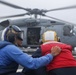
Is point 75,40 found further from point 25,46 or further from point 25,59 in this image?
point 25,59

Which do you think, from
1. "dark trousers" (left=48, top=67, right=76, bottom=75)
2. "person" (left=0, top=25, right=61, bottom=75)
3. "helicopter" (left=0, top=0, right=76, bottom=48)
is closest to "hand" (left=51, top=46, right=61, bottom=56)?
"person" (left=0, top=25, right=61, bottom=75)

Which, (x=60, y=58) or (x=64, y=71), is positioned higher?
(x=60, y=58)

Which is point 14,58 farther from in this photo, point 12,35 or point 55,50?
point 55,50

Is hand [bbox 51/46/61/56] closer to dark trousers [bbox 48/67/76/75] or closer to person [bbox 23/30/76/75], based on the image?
person [bbox 23/30/76/75]

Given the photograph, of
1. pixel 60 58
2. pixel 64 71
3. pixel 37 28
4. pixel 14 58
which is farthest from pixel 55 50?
pixel 37 28

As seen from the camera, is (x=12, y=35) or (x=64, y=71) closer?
(x=64, y=71)

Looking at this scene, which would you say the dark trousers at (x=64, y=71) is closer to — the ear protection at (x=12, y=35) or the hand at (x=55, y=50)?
the hand at (x=55, y=50)

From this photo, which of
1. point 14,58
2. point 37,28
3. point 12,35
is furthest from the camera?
point 37,28

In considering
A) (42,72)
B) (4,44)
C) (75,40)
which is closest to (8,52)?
(4,44)

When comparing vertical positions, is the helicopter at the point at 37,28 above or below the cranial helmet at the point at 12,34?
below

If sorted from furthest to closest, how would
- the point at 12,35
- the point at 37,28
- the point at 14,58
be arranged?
the point at 37,28 → the point at 12,35 → the point at 14,58

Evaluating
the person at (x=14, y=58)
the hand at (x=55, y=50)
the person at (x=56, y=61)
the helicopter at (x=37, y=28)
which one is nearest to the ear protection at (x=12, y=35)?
the person at (x=14, y=58)

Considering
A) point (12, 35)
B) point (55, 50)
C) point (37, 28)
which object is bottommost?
point (37, 28)

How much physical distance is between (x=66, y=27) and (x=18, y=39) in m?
13.6
